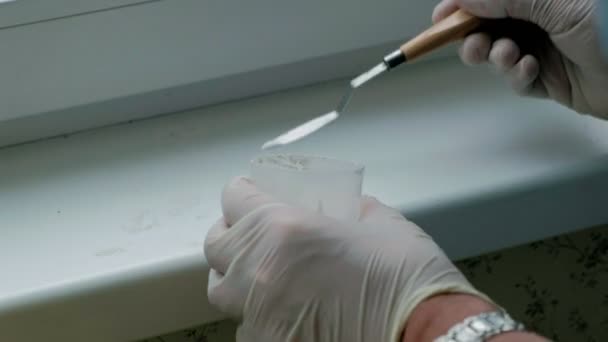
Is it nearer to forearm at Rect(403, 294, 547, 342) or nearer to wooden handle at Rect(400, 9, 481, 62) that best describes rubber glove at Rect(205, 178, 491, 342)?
forearm at Rect(403, 294, 547, 342)

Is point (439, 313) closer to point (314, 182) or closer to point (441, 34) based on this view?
point (314, 182)

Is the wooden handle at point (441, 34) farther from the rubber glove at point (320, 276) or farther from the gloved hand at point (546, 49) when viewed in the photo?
the rubber glove at point (320, 276)

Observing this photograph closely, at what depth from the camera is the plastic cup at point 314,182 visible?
1.77ft

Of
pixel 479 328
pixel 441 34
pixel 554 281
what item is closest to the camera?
pixel 479 328

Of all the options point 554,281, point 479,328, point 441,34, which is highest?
point 441,34

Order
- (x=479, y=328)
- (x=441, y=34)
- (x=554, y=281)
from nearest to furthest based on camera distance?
1. (x=479, y=328)
2. (x=441, y=34)
3. (x=554, y=281)

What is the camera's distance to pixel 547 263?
2.45 feet

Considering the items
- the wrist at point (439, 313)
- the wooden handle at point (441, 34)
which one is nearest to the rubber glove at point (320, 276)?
the wrist at point (439, 313)

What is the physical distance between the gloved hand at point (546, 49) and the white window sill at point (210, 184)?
0.13ft

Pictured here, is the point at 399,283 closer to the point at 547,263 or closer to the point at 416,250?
the point at 416,250

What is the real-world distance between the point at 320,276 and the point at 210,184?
17 cm

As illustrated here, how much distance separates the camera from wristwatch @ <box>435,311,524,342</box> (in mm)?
486

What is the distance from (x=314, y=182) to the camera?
0.54 metres

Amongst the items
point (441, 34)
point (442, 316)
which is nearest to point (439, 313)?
point (442, 316)
